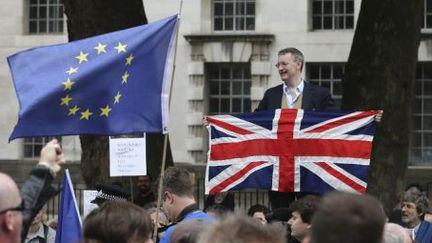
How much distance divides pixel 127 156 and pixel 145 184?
154 inches


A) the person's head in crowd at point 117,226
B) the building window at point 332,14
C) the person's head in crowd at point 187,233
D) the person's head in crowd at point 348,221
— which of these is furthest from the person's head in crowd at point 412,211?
the building window at point 332,14

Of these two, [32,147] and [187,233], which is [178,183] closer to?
[187,233]

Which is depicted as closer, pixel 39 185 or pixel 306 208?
pixel 39 185

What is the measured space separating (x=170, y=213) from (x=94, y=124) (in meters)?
1.52

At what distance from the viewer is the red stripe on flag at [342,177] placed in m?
9.33

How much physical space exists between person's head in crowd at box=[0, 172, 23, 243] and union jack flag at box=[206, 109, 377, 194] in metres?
5.12

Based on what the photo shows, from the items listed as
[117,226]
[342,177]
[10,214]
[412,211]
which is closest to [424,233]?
[412,211]

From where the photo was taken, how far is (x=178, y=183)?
757 cm

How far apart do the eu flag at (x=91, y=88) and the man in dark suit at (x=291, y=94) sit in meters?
1.05

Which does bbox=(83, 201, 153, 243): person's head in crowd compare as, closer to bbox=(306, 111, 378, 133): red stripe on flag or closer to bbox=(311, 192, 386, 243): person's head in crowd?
bbox=(311, 192, 386, 243): person's head in crowd

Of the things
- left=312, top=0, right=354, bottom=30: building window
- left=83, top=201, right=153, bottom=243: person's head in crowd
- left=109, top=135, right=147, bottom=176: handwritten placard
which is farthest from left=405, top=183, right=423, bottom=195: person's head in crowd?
left=312, top=0, right=354, bottom=30: building window

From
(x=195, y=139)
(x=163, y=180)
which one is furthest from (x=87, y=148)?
(x=195, y=139)

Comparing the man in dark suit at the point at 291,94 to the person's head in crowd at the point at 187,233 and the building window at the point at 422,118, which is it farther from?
the building window at the point at 422,118

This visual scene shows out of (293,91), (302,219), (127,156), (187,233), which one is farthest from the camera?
(127,156)
